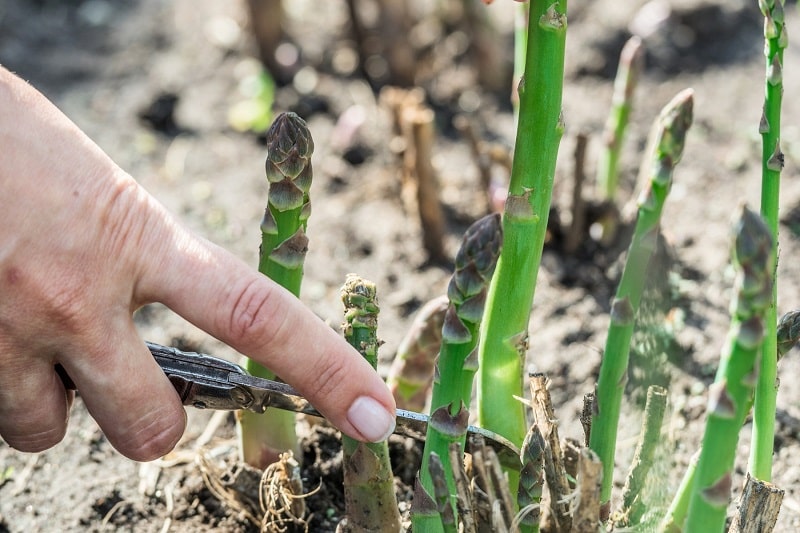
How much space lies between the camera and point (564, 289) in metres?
2.69

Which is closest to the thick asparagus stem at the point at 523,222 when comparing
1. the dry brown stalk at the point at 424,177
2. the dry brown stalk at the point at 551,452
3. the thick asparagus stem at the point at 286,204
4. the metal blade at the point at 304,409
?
the metal blade at the point at 304,409

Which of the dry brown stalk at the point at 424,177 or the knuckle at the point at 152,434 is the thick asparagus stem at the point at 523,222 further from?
the dry brown stalk at the point at 424,177

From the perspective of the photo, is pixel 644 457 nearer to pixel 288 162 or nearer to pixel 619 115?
pixel 288 162

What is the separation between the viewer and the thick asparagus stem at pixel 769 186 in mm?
1364

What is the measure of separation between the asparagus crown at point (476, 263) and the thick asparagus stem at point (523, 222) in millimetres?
281

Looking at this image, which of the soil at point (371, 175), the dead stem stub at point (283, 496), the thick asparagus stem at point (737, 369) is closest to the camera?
the thick asparagus stem at point (737, 369)

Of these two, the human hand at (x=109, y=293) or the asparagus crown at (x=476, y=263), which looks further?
the human hand at (x=109, y=293)

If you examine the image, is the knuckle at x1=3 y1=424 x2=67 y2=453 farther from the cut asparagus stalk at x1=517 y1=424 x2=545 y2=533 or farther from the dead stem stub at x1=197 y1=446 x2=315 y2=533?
the cut asparagus stalk at x1=517 y1=424 x2=545 y2=533

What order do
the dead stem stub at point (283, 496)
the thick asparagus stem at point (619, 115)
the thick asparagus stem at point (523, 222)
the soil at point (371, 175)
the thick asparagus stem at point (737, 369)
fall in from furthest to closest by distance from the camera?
the thick asparagus stem at point (619, 115)
the soil at point (371, 175)
the dead stem stub at point (283, 496)
the thick asparagus stem at point (523, 222)
the thick asparagus stem at point (737, 369)

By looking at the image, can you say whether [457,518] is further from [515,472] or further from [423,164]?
[423,164]

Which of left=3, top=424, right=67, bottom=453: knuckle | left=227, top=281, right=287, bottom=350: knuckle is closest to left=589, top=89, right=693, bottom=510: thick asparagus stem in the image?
left=227, top=281, right=287, bottom=350: knuckle

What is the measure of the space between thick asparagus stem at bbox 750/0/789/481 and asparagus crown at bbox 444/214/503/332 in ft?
1.36

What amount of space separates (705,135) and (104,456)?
2.33 m

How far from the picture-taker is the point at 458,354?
1326mm
